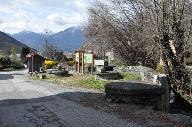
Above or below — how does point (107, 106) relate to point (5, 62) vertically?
below

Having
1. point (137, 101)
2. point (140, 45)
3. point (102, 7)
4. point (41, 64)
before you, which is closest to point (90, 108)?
point (137, 101)

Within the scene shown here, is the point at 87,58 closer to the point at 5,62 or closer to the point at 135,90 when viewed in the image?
the point at 135,90

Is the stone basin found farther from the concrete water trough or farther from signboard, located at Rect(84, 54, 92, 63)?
signboard, located at Rect(84, 54, 92, 63)

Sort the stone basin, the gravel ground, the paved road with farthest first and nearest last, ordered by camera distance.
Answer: the stone basin, the gravel ground, the paved road

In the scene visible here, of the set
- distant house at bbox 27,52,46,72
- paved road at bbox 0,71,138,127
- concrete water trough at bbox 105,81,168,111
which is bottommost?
paved road at bbox 0,71,138,127

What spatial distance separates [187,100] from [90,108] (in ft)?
28.4

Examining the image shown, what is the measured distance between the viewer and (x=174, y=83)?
945 inches

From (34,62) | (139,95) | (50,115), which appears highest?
(34,62)

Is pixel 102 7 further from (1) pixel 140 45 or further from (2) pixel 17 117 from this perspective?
(2) pixel 17 117

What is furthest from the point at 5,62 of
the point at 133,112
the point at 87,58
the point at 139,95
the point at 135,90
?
the point at 133,112

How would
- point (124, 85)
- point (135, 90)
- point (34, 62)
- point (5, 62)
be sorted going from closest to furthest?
1. point (135, 90)
2. point (124, 85)
3. point (34, 62)
4. point (5, 62)

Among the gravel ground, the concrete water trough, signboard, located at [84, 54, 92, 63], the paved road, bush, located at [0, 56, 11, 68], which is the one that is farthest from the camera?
bush, located at [0, 56, 11, 68]

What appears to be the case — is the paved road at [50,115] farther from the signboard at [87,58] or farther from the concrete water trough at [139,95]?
the signboard at [87,58]

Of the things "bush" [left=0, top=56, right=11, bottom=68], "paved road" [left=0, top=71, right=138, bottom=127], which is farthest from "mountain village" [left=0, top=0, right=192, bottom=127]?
"bush" [left=0, top=56, right=11, bottom=68]
